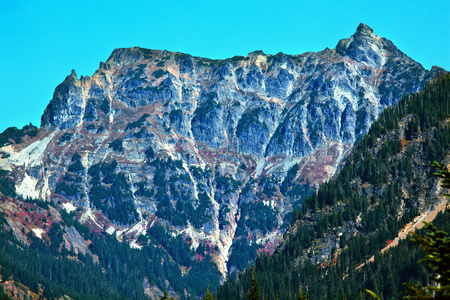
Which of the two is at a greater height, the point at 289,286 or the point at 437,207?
the point at 437,207

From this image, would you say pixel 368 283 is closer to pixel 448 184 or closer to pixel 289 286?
pixel 289 286

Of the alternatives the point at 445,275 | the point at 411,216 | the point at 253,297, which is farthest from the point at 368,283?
the point at 445,275

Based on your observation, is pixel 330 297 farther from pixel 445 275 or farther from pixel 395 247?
pixel 445 275

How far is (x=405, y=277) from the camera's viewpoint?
15688 centimetres

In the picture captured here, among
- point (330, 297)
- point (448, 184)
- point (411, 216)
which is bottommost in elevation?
point (330, 297)

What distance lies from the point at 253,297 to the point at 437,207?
156695 millimetres

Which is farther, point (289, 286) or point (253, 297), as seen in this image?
point (289, 286)

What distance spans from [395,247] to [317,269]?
3283 centimetres

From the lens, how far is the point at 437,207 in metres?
198

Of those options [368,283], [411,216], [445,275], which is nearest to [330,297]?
[368,283]

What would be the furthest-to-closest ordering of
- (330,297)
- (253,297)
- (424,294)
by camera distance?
1. (330,297)
2. (253,297)
3. (424,294)

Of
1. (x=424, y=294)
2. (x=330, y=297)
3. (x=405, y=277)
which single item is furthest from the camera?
(x=330, y=297)

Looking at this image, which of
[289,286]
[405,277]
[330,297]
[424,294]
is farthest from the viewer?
[289,286]

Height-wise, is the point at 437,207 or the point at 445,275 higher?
the point at 437,207
